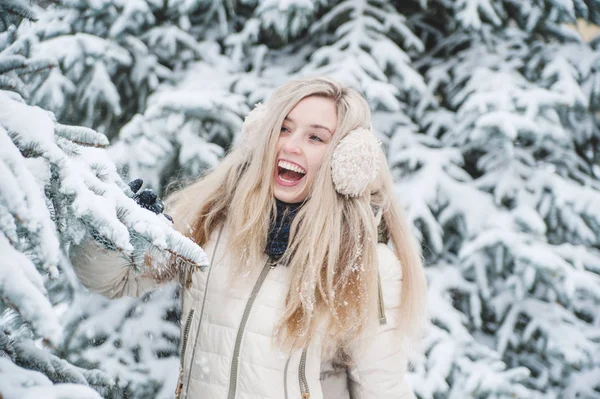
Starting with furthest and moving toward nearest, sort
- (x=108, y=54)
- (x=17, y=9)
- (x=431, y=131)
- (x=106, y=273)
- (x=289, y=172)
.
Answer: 1. (x=431, y=131)
2. (x=108, y=54)
3. (x=289, y=172)
4. (x=106, y=273)
5. (x=17, y=9)

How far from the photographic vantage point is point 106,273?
1506 mm

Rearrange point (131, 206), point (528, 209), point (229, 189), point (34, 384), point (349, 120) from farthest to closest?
point (528, 209) → point (229, 189) → point (349, 120) → point (131, 206) → point (34, 384)

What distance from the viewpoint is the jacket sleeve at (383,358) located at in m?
1.70

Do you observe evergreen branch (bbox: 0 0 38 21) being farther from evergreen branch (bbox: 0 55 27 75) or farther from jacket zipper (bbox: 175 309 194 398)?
jacket zipper (bbox: 175 309 194 398)

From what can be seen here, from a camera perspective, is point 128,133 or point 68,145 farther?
point 128,133

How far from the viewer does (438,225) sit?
3.12m

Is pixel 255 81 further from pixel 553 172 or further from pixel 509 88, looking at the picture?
pixel 553 172

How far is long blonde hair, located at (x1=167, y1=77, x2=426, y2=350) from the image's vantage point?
1660 millimetres

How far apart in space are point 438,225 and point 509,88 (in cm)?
110

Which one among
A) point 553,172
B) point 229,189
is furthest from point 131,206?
point 553,172

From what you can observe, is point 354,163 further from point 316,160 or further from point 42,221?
point 42,221

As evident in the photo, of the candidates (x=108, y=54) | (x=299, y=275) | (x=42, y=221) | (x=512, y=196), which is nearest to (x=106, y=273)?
(x=299, y=275)

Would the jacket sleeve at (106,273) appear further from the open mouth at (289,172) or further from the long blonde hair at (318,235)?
the open mouth at (289,172)

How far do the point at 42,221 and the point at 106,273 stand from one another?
0.92 metres
